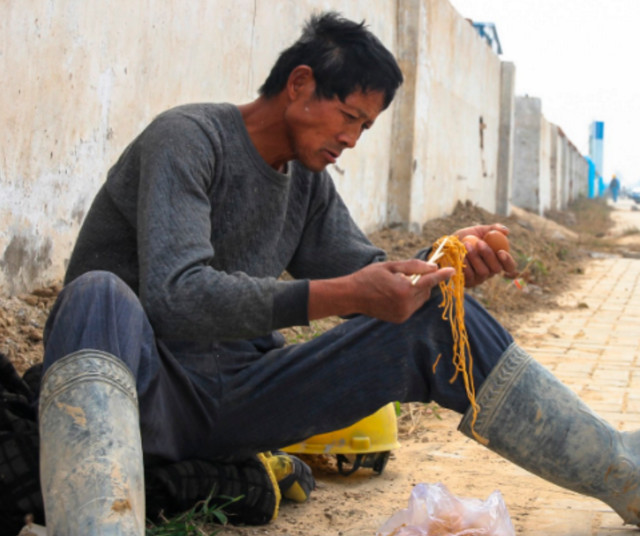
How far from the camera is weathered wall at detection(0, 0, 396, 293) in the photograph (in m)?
3.68

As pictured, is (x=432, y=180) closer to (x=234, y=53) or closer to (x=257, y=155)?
(x=234, y=53)

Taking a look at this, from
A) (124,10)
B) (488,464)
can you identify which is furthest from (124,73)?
(488,464)

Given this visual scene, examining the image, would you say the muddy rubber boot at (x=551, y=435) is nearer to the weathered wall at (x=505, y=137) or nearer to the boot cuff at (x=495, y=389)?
the boot cuff at (x=495, y=389)

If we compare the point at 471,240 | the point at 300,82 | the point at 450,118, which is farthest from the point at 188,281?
the point at 450,118

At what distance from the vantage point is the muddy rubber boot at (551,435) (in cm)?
227

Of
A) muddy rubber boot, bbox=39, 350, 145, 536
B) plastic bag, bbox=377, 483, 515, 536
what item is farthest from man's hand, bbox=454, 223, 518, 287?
muddy rubber boot, bbox=39, 350, 145, 536

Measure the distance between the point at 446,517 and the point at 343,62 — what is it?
1239 millimetres

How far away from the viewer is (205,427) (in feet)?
7.71

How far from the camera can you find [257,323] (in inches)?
80.0

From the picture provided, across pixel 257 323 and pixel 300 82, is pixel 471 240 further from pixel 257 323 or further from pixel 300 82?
pixel 257 323

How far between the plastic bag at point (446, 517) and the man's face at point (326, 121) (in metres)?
0.96

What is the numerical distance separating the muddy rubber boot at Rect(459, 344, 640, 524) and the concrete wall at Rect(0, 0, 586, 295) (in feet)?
7.41

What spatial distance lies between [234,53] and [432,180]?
5.54 meters

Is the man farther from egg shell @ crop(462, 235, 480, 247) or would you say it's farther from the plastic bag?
the plastic bag
